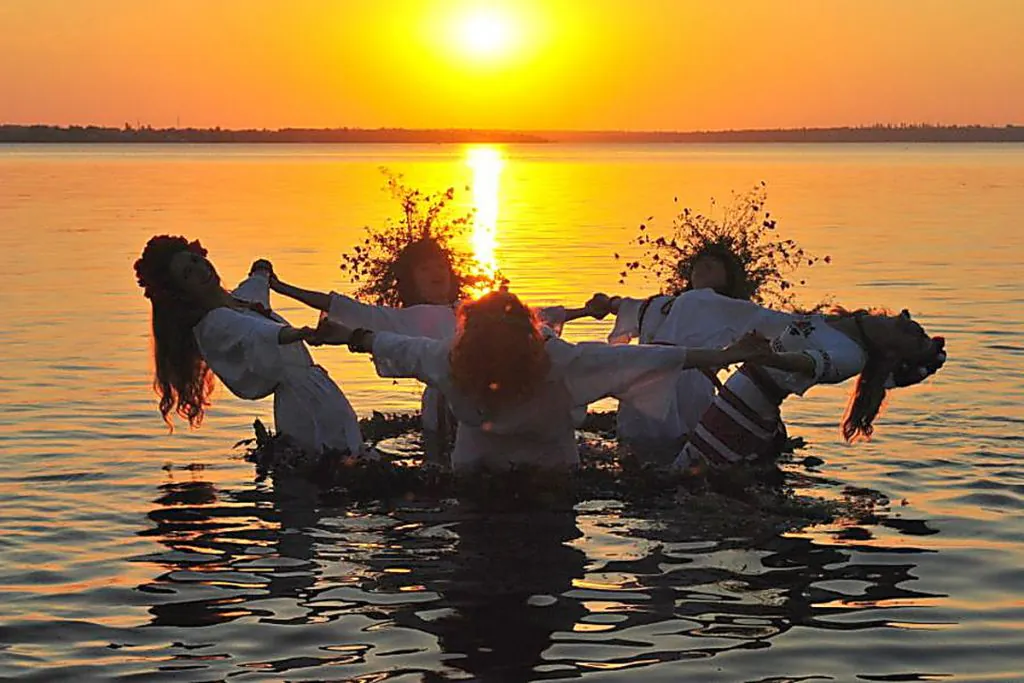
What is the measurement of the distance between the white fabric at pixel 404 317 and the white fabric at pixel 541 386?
2972 millimetres

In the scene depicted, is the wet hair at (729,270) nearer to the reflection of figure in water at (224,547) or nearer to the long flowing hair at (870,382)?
the long flowing hair at (870,382)

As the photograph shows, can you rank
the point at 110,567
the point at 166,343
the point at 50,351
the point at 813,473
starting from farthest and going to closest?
the point at 50,351 → the point at 813,473 → the point at 166,343 → the point at 110,567

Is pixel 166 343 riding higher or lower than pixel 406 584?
higher

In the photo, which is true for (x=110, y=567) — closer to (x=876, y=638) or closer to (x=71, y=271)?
(x=876, y=638)

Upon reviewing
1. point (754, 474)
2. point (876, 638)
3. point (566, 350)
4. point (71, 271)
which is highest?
point (71, 271)

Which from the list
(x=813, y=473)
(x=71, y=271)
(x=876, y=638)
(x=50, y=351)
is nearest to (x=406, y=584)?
(x=876, y=638)

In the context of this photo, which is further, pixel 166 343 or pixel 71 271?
pixel 71 271

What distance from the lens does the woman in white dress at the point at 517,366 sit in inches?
456

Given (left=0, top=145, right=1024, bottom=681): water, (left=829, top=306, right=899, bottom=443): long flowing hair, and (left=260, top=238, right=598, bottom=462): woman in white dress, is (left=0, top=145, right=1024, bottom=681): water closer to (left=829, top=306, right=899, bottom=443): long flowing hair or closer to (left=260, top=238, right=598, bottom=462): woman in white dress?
(left=829, top=306, right=899, bottom=443): long flowing hair

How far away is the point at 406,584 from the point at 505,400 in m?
1.80

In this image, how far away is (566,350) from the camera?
38.9ft

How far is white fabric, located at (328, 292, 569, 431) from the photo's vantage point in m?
15.6

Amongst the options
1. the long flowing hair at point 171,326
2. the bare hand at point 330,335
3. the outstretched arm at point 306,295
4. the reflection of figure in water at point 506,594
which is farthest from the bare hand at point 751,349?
the outstretched arm at point 306,295

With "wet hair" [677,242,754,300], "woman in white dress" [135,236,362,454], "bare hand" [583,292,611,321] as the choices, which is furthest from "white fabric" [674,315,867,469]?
"woman in white dress" [135,236,362,454]
